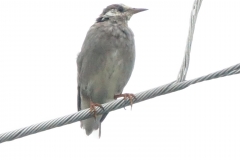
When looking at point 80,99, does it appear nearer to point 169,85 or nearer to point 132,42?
point 132,42

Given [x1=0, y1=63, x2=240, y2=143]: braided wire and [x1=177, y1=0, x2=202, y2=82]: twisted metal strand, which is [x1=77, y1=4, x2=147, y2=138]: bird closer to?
[x1=0, y1=63, x2=240, y2=143]: braided wire

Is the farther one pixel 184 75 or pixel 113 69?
pixel 113 69

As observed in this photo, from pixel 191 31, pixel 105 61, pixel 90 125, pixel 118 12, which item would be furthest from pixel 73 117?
pixel 118 12

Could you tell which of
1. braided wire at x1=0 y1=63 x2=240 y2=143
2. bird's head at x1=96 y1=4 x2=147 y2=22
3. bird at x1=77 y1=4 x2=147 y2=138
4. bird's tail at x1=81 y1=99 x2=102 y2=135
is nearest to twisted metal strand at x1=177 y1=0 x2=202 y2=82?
braided wire at x1=0 y1=63 x2=240 y2=143

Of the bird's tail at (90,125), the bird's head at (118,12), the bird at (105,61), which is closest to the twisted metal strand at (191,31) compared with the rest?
the bird at (105,61)

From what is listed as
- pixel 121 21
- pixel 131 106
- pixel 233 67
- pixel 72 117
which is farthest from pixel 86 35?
pixel 233 67

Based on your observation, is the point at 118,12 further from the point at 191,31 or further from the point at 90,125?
the point at 191,31
